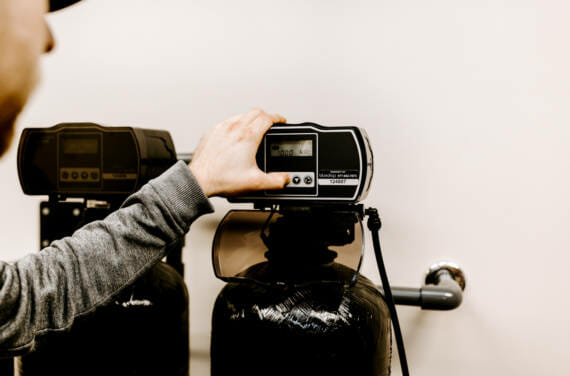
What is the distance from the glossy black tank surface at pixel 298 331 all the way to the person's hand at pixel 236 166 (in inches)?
5.3

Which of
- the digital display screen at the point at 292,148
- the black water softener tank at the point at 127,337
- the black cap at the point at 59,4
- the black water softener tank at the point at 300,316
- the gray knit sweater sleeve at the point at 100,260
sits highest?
the black cap at the point at 59,4

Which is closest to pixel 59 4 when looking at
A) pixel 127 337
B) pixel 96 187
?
pixel 96 187

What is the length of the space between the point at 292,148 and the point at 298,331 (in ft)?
0.71

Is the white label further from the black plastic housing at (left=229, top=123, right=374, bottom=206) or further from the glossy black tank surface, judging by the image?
the glossy black tank surface

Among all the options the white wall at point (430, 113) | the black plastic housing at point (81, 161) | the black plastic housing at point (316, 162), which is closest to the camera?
the black plastic housing at point (316, 162)

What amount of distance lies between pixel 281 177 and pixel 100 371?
38 centimetres

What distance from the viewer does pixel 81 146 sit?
0.63m

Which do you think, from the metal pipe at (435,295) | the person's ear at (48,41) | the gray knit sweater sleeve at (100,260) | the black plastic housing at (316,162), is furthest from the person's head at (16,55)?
the metal pipe at (435,295)

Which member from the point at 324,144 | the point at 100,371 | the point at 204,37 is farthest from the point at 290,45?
the point at 100,371

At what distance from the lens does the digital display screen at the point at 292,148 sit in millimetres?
528

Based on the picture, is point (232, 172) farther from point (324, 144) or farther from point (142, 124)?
point (142, 124)

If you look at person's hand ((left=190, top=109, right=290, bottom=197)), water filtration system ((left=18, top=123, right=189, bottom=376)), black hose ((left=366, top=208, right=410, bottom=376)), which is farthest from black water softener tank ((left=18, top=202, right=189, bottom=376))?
black hose ((left=366, top=208, right=410, bottom=376))

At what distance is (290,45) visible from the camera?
85 centimetres

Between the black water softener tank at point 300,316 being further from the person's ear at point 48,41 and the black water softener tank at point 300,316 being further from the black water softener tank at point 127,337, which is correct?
the person's ear at point 48,41
